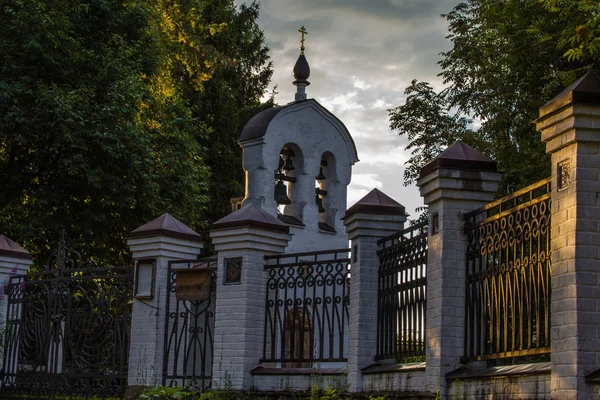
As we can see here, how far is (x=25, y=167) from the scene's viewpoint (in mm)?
20547

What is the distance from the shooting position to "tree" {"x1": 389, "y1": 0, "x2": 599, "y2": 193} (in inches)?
717

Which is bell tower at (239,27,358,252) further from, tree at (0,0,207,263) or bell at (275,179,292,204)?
tree at (0,0,207,263)

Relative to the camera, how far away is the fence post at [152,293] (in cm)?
1164

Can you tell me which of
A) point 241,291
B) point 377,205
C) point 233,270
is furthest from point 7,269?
point 377,205

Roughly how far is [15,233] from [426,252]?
12380 mm

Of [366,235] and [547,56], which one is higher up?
[547,56]

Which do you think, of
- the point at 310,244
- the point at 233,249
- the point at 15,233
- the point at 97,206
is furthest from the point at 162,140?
the point at 233,249

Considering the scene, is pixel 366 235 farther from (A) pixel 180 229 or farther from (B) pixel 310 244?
(B) pixel 310 244

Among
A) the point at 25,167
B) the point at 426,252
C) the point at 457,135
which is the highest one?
the point at 457,135

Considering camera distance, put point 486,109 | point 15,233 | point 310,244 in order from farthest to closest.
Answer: point 486,109 < point 15,233 < point 310,244

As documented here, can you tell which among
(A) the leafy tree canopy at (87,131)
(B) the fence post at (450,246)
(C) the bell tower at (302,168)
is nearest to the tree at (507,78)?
(C) the bell tower at (302,168)

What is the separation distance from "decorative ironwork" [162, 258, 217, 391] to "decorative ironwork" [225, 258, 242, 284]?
0.90 feet

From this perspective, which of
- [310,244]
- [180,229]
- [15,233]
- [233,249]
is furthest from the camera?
[15,233]

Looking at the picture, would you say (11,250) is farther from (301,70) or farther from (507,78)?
(507,78)
